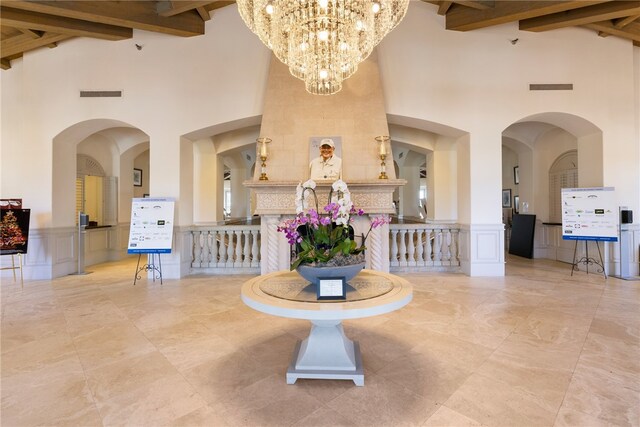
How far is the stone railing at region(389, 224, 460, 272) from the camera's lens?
5676 millimetres

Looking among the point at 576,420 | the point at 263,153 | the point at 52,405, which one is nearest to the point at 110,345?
the point at 52,405

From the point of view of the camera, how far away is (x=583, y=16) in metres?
4.56

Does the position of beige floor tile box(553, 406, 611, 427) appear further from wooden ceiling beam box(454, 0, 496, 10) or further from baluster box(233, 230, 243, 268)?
wooden ceiling beam box(454, 0, 496, 10)

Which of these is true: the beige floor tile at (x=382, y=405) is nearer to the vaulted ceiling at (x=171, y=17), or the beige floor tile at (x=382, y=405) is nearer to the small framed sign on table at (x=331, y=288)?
the small framed sign on table at (x=331, y=288)

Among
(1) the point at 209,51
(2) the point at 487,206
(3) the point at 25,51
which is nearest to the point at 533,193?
(2) the point at 487,206

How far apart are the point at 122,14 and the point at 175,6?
2.67 ft

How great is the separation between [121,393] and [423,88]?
5.94 metres

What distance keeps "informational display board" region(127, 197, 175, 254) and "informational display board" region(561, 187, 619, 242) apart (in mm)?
7107

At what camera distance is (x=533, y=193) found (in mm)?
7207

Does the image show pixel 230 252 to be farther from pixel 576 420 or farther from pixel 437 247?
pixel 576 420

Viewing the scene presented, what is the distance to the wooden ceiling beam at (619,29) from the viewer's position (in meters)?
4.94

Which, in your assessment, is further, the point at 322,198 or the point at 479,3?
the point at 322,198

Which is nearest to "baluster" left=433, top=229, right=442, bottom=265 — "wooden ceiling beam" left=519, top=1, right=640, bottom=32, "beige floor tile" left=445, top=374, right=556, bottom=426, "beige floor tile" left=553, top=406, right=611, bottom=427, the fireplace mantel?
the fireplace mantel

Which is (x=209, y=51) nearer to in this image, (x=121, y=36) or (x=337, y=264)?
(x=121, y=36)
